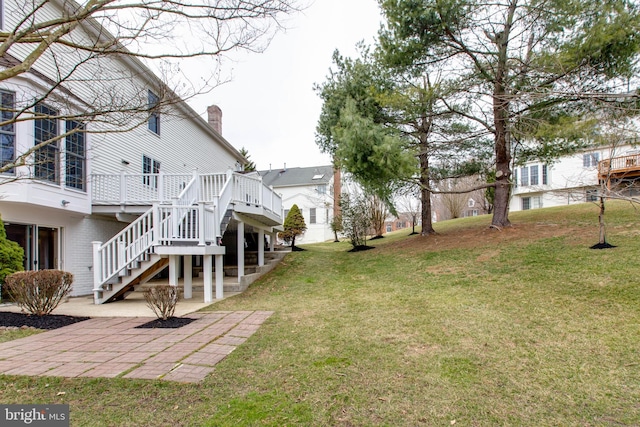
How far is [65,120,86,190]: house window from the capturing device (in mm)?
8562

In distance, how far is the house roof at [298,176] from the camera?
28.2m

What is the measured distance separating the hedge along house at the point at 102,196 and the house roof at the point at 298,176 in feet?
52.5

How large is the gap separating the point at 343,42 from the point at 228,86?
23.5 ft

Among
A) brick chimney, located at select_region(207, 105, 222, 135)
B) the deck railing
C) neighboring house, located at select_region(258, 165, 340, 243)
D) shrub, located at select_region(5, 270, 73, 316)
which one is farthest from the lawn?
neighboring house, located at select_region(258, 165, 340, 243)

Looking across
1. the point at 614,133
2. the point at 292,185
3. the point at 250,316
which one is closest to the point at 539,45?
the point at 614,133

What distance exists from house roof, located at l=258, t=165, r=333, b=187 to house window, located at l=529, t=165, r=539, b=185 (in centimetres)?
1572

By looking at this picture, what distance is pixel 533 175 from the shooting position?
86.5 feet

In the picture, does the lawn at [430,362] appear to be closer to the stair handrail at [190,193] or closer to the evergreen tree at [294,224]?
the stair handrail at [190,193]

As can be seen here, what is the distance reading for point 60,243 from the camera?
8922 mm

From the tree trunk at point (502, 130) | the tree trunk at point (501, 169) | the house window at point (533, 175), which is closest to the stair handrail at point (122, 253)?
the tree trunk at point (502, 130)

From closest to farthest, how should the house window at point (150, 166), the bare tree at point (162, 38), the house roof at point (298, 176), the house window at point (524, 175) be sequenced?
Result: the bare tree at point (162, 38) < the house window at point (150, 166) < the house window at point (524, 175) < the house roof at point (298, 176)

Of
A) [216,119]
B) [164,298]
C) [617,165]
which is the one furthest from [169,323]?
[617,165]

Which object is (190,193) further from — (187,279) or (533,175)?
(533,175)

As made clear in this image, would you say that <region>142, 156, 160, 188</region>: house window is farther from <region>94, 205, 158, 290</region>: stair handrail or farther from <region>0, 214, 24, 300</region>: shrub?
<region>0, 214, 24, 300</region>: shrub
